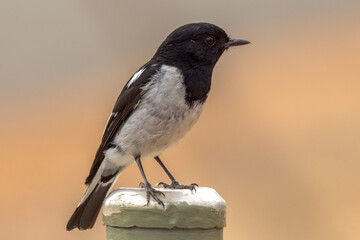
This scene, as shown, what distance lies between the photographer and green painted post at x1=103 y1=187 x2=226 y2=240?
1.81 meters

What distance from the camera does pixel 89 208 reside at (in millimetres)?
2676

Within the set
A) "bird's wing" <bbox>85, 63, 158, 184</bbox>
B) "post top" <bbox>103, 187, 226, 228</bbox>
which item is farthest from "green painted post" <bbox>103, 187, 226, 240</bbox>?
"bird's wing" <bbox>85, 63, 158, 184</bbox>

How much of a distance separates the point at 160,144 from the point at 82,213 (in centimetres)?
51

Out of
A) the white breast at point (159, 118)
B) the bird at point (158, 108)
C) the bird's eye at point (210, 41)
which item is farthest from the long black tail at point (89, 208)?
the bird's eye at point (210, 41)

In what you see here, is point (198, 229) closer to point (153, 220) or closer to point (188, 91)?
point (153, 220)

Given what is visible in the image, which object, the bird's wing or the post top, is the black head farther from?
the post top

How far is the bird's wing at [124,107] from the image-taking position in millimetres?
2814

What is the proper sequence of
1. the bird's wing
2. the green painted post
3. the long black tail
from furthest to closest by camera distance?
the bird's wing
the long black tail
the green painted post

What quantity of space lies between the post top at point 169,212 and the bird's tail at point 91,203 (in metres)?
0.74

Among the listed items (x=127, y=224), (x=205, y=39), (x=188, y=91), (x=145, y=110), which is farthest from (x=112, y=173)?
(x=127, y=224)

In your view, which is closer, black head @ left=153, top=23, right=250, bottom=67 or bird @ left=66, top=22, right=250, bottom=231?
bird @ left=66, top=22, right=250, bottom=231

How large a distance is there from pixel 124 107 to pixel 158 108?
0.26 metres

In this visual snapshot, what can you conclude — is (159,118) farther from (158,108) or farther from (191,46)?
(191,46)

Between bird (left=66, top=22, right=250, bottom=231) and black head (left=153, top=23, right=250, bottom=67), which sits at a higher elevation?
black head (left=153, top=23, right=250, bottom=67)
